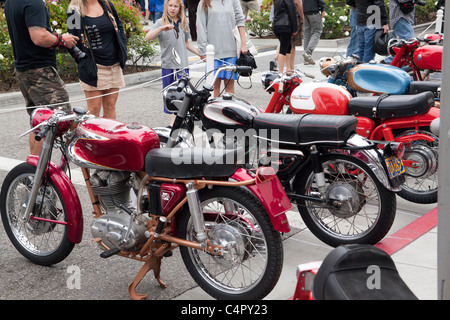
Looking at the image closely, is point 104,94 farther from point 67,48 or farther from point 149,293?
point 149,293

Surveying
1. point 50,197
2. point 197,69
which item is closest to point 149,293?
point 50,197

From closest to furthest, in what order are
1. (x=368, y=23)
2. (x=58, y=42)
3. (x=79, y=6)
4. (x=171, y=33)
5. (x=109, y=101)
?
1. (x=58, y=42)
2. (x=79, y=6)
3. (x=109, y=101)
4. (x=171, y=33)
5. (x=368, y=23)

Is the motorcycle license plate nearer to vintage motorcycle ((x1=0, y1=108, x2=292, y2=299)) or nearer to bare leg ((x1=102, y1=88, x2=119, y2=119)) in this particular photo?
vintage motorcycle ((x1=0, y1=108, x2=292, y2=299))

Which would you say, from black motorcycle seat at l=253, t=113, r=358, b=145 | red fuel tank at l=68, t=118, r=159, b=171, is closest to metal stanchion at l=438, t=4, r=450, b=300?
black motorcycle seat at l=253, t=113, r=358, b=145

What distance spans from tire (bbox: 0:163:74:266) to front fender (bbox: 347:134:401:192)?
2083 millimetres

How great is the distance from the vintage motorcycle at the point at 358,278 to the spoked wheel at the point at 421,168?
3.29 meters

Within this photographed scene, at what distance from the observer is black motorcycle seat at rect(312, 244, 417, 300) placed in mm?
1895

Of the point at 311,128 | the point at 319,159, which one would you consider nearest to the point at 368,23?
the point at 319,159

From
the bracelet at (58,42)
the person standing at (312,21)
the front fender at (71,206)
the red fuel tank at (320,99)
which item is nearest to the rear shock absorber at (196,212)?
the front fender at (71,206)

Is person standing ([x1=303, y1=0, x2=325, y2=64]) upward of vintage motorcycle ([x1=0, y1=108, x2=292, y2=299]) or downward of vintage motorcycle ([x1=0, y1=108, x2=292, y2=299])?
downward

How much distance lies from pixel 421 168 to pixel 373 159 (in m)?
1.03

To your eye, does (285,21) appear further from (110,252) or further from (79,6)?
(110,252)

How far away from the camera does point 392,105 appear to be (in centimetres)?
511
